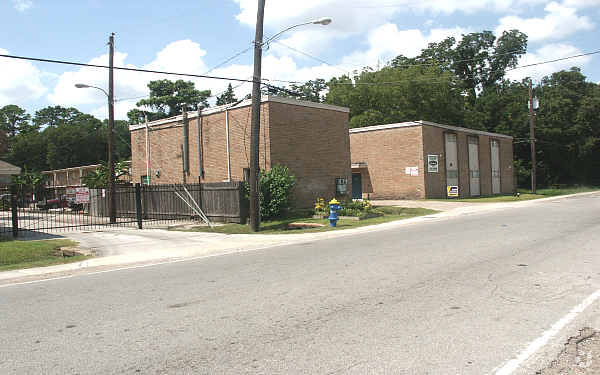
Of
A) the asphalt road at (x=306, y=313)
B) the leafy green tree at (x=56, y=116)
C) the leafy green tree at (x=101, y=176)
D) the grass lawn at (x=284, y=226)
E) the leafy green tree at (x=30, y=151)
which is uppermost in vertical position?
the leafy green tree at (x=56, y=116)

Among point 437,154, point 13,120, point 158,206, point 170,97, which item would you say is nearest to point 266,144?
point 158,206

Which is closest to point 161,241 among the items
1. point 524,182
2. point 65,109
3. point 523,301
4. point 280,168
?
point 280,168

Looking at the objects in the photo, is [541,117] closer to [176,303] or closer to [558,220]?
[558,220]

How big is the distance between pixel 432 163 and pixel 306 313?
31.8 meters

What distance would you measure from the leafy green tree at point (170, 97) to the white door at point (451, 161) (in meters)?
38.4

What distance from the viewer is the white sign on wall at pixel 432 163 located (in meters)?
35.8

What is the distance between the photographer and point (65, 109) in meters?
114

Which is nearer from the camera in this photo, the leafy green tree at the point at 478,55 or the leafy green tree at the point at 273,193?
the leafy green tree at the point at 273,193

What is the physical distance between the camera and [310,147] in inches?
1002

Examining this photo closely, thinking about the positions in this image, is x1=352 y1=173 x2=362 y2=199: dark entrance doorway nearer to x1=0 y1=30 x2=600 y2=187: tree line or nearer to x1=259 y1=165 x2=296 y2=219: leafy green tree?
x1=0 y1=30 x2=600 y2=187: tree line

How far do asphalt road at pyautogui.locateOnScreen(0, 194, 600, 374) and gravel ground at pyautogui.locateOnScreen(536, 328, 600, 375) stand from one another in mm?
346

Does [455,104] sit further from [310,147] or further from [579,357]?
[579,357]

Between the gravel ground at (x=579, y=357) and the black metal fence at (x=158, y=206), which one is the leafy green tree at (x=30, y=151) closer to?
the black metal fence at (x=158, y=206)

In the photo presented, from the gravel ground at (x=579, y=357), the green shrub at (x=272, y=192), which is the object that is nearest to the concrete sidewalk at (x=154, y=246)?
the green shrub at (x=272, y=192)
